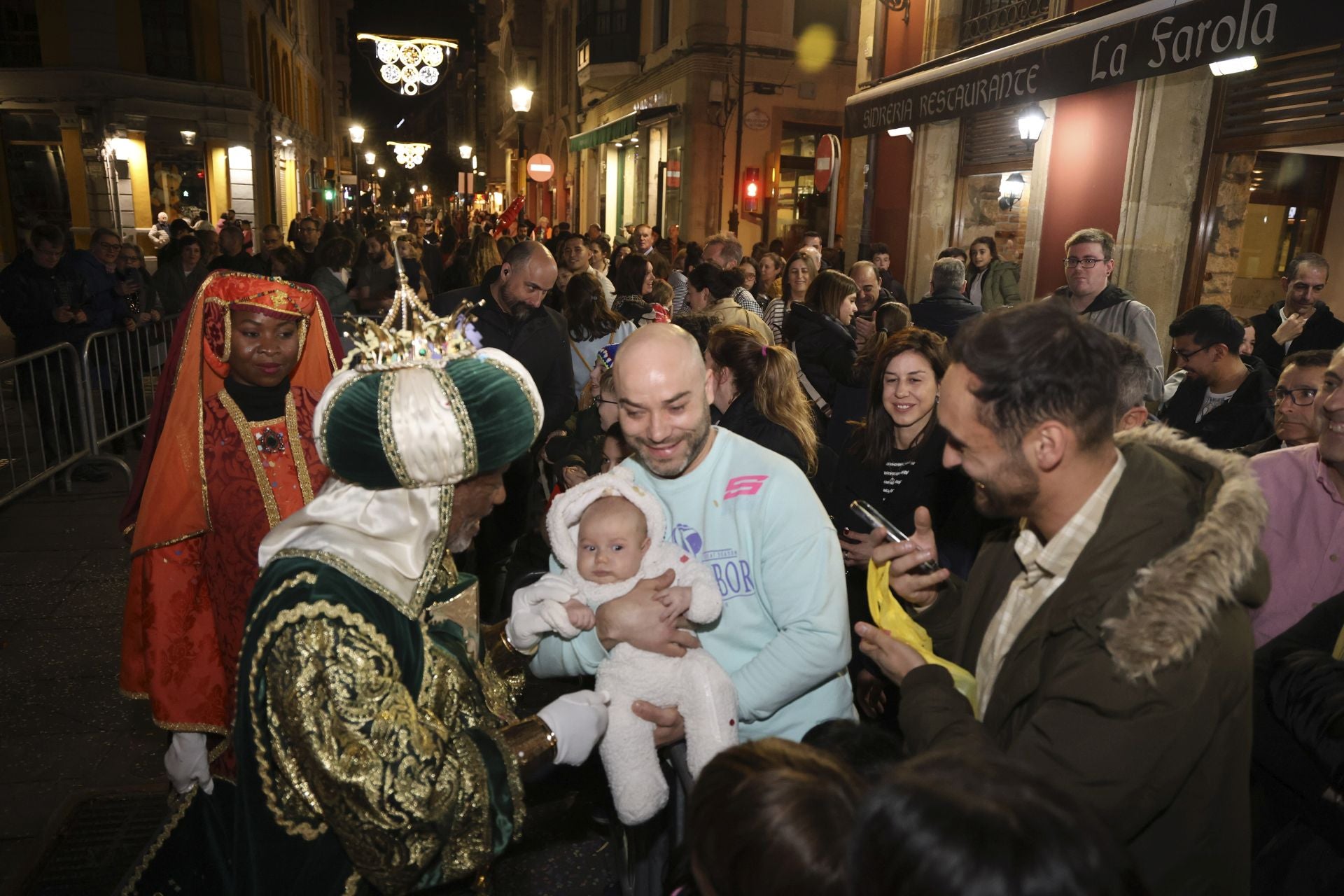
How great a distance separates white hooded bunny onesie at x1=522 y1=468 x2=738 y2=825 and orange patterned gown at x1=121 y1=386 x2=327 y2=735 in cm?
133

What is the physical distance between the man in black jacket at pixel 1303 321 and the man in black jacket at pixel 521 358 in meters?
5.23

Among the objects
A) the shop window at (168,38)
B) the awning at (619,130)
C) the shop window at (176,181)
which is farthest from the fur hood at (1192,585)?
the shop window at (168,38)

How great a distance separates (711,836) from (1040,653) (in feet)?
2.75

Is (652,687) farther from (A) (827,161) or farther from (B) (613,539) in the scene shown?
(A) (827,161)

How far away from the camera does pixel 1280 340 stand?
6.45 meters

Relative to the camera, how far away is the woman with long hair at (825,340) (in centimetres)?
623

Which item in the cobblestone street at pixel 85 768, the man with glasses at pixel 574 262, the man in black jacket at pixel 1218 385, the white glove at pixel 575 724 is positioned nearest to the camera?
the white glove at pixel 575 724

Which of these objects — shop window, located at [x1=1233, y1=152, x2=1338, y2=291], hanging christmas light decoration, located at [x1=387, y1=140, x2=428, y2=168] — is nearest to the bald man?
shop window, located at [x1=1233, y1=152, x2=1338, y2=291]

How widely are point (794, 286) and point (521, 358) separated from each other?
391 cm

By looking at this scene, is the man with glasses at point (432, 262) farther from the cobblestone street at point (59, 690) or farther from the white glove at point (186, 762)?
the white glove at point (186, 762)

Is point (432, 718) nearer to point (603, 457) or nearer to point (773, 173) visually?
point (603, 457)

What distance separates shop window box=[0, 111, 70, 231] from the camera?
23.2m

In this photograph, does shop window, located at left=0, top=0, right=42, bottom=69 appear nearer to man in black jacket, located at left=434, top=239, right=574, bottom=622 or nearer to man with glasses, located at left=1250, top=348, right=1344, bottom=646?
man in black jacket, located at left=434, top=239, right=574, bottom=622

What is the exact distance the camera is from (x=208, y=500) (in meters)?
3.08
